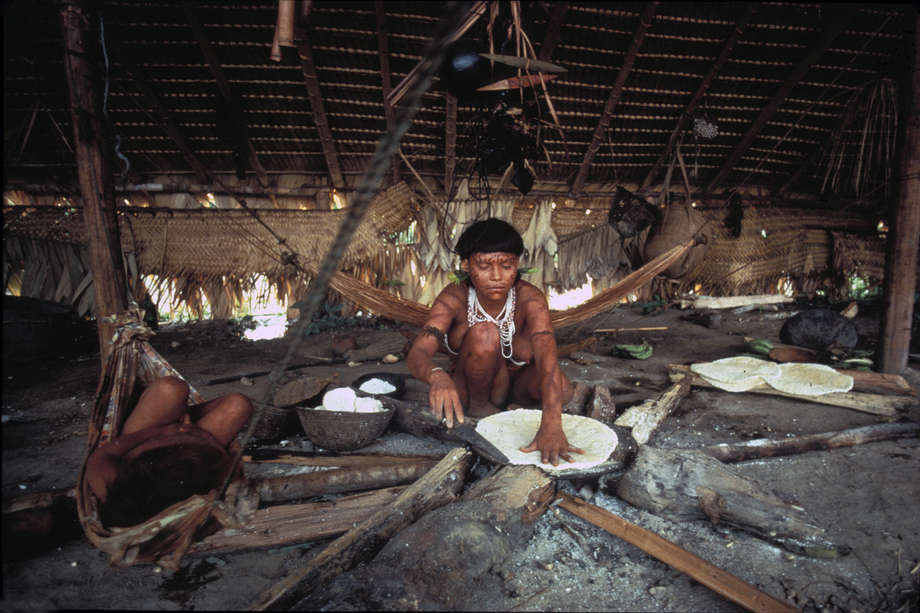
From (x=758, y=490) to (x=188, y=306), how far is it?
5.35m

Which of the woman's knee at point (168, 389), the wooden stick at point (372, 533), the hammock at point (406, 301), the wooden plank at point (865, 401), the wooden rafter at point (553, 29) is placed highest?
the wooden rafter at point (553, 29)

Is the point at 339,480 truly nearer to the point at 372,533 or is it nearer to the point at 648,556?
the point at 372,533

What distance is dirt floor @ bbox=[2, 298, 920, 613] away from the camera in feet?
4.45

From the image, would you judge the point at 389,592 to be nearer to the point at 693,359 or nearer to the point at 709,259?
the point at 693,359

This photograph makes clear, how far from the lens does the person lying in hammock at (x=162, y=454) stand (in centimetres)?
151

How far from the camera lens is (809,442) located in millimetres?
2209

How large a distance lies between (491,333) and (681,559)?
→ 1294 millimetres

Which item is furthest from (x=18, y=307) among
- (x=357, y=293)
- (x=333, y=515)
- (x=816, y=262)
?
(x=816, y=262)

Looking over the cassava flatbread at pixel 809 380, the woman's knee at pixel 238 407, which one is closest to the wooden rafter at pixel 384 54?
the woman's knee at pixel 238 407

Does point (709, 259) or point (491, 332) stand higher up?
point (709, 259)

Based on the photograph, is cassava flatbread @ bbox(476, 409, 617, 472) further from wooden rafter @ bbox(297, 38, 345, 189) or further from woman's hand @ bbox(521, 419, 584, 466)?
wooden rafter @ bbox(297, 38, 345, 189)

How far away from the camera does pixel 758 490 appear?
1651mm

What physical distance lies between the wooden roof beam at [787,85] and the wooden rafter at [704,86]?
2.12ft

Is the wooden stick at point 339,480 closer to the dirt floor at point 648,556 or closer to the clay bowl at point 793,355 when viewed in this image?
the dirt floor at point 648,556
